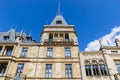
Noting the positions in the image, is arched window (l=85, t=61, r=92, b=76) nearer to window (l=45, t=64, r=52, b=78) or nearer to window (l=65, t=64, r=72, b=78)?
window (l=65, t=64, r=72, b=78)

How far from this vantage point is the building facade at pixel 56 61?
23.0 metres

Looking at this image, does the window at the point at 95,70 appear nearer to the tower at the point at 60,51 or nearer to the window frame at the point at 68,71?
the tower at the point at 60,51

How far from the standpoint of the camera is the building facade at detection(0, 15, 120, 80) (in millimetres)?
22969

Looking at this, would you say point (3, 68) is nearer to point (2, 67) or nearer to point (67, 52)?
point (2, 67)

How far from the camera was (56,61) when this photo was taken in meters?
25.0

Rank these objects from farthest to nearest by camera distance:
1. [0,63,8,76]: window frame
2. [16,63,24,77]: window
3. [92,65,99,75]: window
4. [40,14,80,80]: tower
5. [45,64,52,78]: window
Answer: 1. [0,63,8,76]: window frame
2. [92,65,99,75]: window
3. [40,14,80,80]: tower
4. [16,63,24,77]: window
5. [45,64,52,78]: window

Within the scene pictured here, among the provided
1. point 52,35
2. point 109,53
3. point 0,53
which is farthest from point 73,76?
point 0,53

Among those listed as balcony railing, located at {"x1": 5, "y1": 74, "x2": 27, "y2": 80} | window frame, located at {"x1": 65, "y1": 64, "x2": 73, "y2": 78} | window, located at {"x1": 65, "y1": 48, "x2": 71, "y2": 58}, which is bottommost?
balcony railing, located at {"x1": 5, "y1": 74, "x2": 27, "y2": 80}

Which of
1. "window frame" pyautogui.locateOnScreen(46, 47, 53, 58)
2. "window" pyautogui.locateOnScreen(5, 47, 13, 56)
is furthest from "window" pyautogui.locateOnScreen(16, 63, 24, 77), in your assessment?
"window frame" pyautogui.locateOnScreen(46, 47, 53, 58)

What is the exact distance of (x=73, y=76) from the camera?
22.9m

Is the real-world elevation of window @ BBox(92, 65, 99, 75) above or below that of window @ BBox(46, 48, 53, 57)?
below

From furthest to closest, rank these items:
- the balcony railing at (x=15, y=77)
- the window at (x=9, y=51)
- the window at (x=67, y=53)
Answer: the window at (x=9, y=51)
the window at (x=67, y=53)
the balcony railing at (x=15, y=77)

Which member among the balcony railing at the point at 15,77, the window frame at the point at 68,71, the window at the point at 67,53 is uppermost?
the window at the point at 67,53

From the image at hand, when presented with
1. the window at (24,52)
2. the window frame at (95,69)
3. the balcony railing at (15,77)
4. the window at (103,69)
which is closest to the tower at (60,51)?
the window frame at (95,69)
